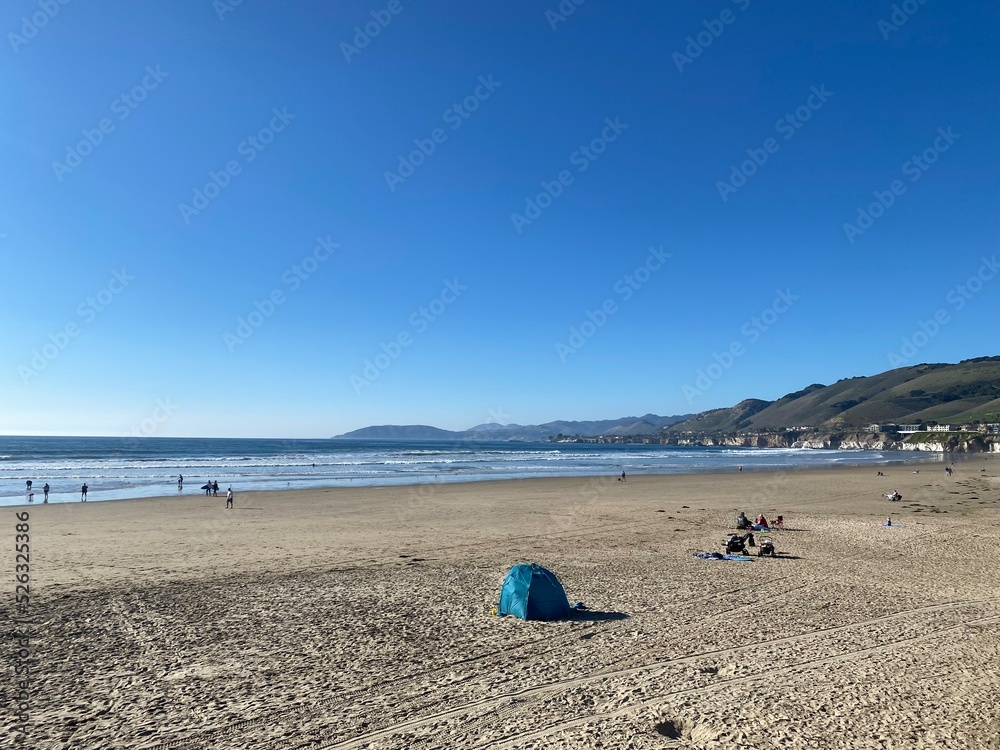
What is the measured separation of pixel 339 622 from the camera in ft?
32.4

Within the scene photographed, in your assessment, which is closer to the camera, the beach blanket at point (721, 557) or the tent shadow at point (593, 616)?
the tent shadow at point (593, 616)

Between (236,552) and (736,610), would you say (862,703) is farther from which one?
(236,552)

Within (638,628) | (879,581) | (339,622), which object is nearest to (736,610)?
(638,628)

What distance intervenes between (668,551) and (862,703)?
30.9ft

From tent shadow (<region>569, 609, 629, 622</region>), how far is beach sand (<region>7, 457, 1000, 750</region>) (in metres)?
0.10

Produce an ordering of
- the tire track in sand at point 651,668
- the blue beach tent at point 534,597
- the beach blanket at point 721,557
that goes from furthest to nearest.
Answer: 1. the beach blanket at point 721,557
2. the blue beach tent at point 534,597
3. the tire track in sand at point 651,668

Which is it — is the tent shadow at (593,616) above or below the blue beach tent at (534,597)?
below

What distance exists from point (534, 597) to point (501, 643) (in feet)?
4.17

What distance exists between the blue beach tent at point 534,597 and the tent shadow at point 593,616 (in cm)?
19

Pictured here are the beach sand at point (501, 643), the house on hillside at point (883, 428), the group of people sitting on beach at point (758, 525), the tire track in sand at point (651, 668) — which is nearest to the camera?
the tire track in sand at point (651, 668)

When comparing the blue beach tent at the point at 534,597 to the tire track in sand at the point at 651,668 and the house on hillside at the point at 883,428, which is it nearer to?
the tire track in sand at the point at 651,668

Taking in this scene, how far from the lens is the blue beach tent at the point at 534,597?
9.92m

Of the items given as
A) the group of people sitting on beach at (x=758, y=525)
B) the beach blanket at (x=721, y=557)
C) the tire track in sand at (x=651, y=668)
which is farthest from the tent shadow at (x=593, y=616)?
the group of people sitting on beach at (x=758, y=525)

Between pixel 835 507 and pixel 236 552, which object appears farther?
pixel 835 507
